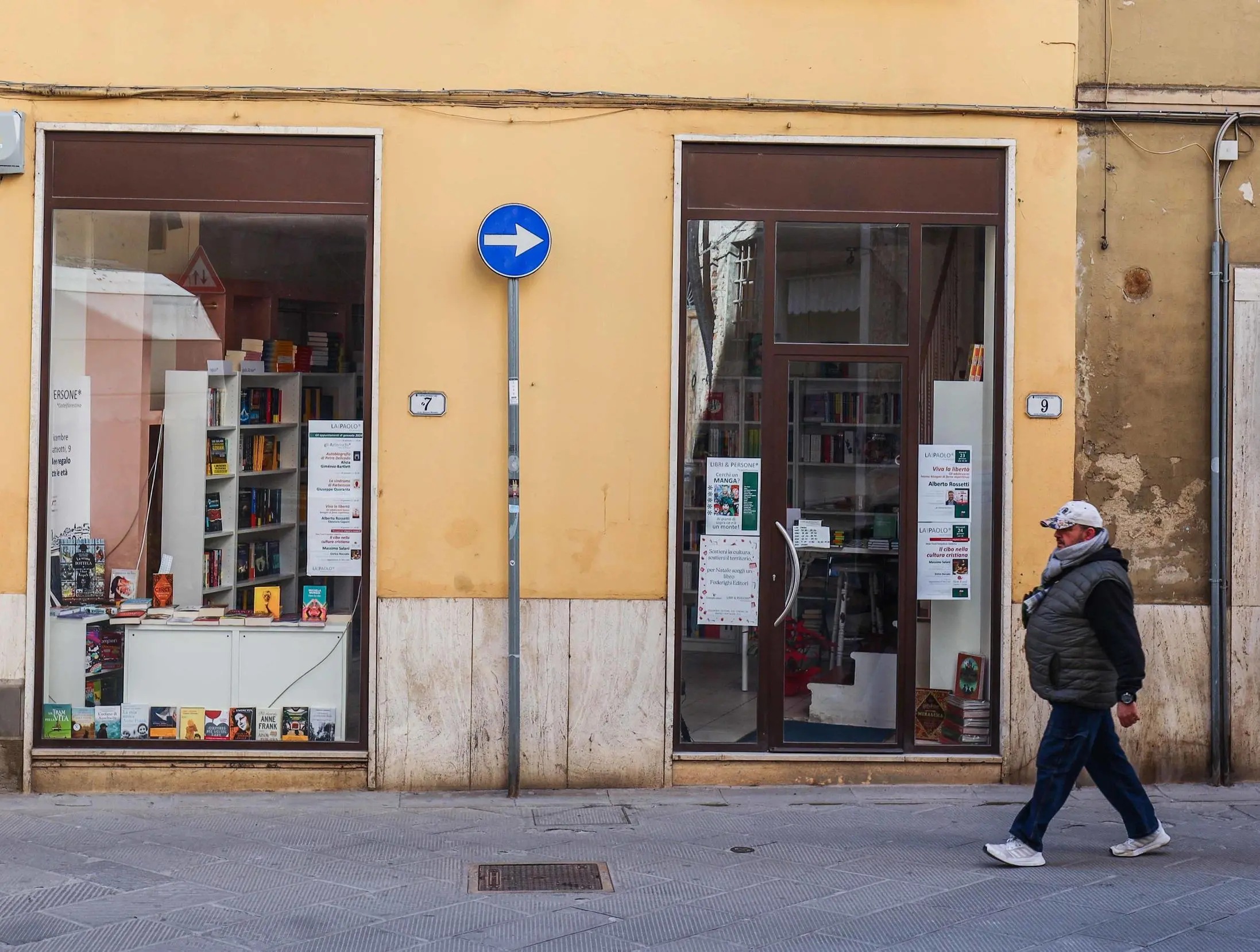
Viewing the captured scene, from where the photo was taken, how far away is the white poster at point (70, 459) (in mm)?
7906

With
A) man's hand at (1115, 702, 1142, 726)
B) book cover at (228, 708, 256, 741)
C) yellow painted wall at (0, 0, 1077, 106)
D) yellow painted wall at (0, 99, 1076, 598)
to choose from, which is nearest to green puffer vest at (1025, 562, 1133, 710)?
man's hand at (1115, 702, 1142, 726)

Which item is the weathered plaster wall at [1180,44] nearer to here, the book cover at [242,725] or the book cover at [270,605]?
the book cover at [270,605]

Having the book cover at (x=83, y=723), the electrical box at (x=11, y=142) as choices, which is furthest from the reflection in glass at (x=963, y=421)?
the electrical box at (x=11, y=142)

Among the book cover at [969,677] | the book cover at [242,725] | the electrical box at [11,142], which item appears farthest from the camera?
the book cover at [969,677]

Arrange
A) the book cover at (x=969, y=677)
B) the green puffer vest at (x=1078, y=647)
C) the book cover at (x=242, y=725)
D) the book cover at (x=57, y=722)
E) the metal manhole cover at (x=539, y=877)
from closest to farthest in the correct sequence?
the metal manhole cover at (x=539, y=877) < the green puffer vest at (x=1078, y=647) < the book cover at (x=57, y=722) < the book cover at (x=242, y=725) < the book cover at (x=969, y=677)

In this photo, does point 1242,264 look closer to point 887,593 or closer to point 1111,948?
point 887,593

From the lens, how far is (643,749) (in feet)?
26.1

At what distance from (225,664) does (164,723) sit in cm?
48

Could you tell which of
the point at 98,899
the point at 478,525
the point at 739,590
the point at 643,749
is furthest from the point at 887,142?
the point at 98,899

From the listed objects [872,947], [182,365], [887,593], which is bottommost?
[872,947]

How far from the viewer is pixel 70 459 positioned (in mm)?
7980

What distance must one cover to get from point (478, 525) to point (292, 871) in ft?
7.62

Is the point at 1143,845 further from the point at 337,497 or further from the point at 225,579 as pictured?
the point at 225,579

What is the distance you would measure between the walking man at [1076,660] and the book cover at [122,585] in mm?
5110
